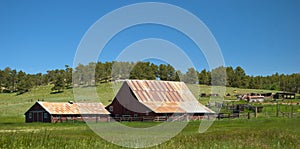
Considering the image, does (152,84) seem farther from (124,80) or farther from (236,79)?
(236,79)

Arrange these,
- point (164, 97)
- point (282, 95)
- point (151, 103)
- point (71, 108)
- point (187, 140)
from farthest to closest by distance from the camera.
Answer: point (282, 95) < point (164, 97) < point (71, 108) < point (151, 103) < point (187, 140)

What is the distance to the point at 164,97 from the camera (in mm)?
62656

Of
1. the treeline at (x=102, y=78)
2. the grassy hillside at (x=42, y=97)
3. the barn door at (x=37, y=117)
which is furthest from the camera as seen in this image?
the treeline at (x=102, y=78)

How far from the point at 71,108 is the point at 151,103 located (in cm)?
1154

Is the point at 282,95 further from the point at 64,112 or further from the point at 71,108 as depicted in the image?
the point at 64,112

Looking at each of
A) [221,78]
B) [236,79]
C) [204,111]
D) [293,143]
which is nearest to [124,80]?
[204,111]

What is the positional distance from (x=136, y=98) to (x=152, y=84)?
18.0ft

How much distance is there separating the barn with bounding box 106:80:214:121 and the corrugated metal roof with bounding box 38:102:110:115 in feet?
8.19

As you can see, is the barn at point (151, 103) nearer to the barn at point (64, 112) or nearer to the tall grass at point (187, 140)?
the barn at point (64, 112)

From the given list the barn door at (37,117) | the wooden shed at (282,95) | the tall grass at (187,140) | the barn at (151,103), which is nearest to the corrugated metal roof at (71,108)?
the barn door at (37,117)

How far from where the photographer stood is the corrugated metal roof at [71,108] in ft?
191

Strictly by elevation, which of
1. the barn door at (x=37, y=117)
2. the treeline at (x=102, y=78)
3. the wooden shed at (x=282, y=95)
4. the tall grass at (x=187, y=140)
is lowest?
the barn door at (x=37, y=117)

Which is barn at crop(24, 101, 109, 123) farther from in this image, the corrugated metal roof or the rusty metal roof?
the rusty metal roof

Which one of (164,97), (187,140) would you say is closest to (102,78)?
(164,97)
